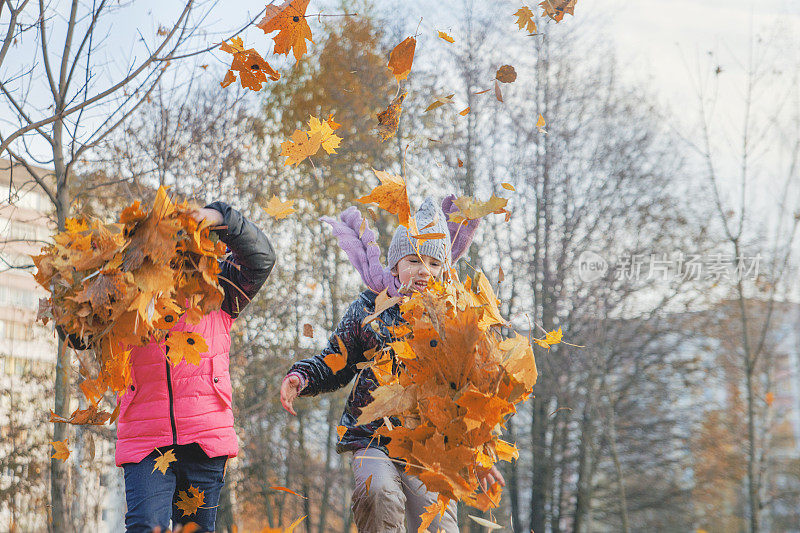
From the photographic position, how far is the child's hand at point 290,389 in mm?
2912

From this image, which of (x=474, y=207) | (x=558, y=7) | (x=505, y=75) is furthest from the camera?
(x=505, y=75)

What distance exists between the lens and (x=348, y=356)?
3254 millimetres

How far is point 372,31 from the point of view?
12.3 meters

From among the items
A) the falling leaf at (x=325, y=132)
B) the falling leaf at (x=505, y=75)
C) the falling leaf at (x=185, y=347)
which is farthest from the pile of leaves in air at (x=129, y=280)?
the falling leaf at (x=505, y=75)

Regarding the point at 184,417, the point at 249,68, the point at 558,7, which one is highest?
the point at 558,7

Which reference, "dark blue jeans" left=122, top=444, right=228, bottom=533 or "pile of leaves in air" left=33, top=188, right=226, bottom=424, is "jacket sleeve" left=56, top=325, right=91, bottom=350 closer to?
"pile of leaves in air" left=33, top=188, right=226, bottom=424

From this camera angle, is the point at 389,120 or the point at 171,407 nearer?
the point at 171,407

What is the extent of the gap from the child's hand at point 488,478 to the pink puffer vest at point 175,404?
0.96m

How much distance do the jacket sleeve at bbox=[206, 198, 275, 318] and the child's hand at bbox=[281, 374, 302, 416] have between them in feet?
1.19

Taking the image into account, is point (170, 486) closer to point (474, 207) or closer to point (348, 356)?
point (348, 356)

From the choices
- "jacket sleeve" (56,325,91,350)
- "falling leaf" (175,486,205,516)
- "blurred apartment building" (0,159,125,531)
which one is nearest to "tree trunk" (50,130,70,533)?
"jacket sleeve" (56,325,91,350)

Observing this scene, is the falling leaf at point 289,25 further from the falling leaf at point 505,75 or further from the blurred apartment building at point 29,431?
the blurred apartment building at point 29,431

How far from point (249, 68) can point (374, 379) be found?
1.67m

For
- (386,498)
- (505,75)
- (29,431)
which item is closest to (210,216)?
(386,498)
